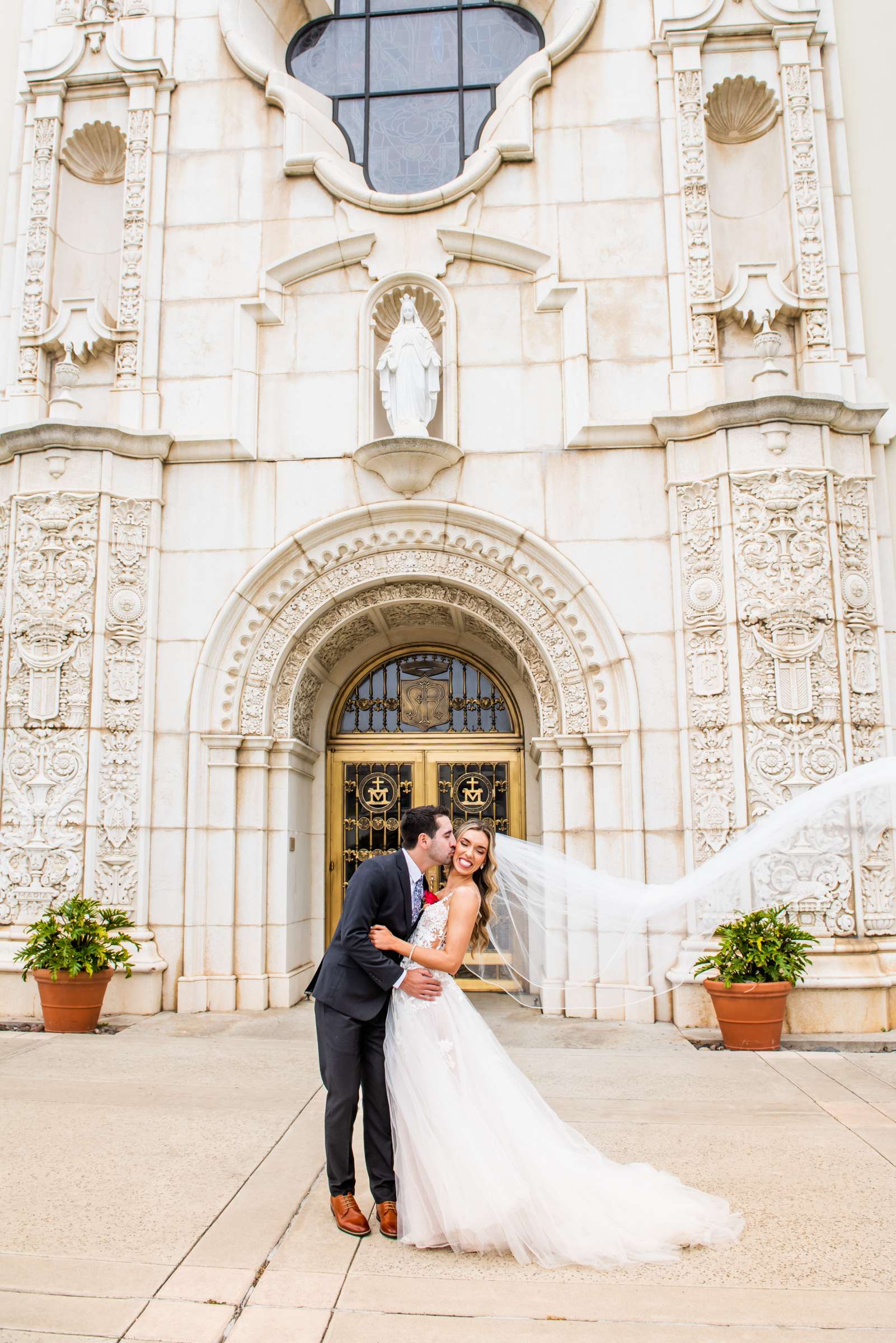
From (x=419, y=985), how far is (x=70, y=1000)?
542cm

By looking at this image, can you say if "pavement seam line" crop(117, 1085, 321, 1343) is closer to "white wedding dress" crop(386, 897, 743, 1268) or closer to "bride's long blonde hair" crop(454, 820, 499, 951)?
"white wedding dress" crop(386, 897, 743, 1268)

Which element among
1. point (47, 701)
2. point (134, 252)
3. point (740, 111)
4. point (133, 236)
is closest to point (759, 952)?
point (47, 701)

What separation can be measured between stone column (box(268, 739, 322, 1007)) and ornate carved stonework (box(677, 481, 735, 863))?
3862 millimetres

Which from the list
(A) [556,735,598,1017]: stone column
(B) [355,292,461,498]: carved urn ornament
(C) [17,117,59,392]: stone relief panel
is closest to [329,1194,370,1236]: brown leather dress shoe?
(A) [556,735,598,1017]: stone column

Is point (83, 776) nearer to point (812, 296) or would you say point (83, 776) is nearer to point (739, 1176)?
point (739, 1176)

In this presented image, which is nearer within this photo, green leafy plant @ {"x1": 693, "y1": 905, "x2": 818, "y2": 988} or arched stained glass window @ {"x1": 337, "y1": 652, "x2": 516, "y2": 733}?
green leafy plant @ {"x1": 693, "y1": 905, "x2": 818, "y2": 988}

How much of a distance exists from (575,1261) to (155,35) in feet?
39.8

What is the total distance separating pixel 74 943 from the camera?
27.8 ft

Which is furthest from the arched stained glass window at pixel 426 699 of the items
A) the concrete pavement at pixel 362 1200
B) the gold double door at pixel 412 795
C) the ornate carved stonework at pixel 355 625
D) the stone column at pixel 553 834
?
the concrete pavement at pixel 362 1200

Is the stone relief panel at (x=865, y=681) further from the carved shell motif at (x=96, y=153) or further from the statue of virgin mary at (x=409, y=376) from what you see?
the carved shell motif at (x=96, y=153)

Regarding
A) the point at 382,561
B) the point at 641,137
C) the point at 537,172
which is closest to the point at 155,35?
the point at 537,172

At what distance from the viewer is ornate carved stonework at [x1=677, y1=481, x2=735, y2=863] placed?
8898mm

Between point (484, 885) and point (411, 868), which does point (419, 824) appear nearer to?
point (411, 868)

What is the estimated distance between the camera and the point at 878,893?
8680 mm
